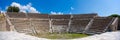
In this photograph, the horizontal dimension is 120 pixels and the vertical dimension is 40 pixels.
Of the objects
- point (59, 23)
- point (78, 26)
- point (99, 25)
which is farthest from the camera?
point (59, 23)

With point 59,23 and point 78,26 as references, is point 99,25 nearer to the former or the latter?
point 78,26

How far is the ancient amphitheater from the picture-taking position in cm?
1884

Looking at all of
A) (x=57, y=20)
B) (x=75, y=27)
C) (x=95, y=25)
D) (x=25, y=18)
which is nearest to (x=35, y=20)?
(x=25, y=18)

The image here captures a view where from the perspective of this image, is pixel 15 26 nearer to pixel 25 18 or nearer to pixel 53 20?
pixel 25 18

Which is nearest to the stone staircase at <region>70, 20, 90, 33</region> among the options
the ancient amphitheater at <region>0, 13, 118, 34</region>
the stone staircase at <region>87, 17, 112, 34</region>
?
the ancient amphitheater at <region>0, 13, 118, 34</region>

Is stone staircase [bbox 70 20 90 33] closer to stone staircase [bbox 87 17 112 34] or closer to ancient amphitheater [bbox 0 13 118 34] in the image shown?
ancient amphitheater [bbox 0 13 118 34]

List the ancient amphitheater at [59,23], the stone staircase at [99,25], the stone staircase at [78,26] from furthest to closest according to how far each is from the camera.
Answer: the stone staircase at [78,26]
the stone staircase at [99,25]
the ancient amphitheater at [59,23]

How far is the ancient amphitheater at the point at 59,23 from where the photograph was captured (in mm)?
18844

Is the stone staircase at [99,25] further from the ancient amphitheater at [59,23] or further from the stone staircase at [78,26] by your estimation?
the stone staircase at [78,26]

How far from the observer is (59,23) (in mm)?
21766

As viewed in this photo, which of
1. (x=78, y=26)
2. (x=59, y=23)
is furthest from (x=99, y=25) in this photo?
(x=59, y=23)

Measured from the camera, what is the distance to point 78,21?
70.8ft

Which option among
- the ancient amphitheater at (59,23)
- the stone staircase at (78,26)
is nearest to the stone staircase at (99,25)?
the ancient amphitheater at (59,23)

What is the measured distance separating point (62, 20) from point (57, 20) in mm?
475
